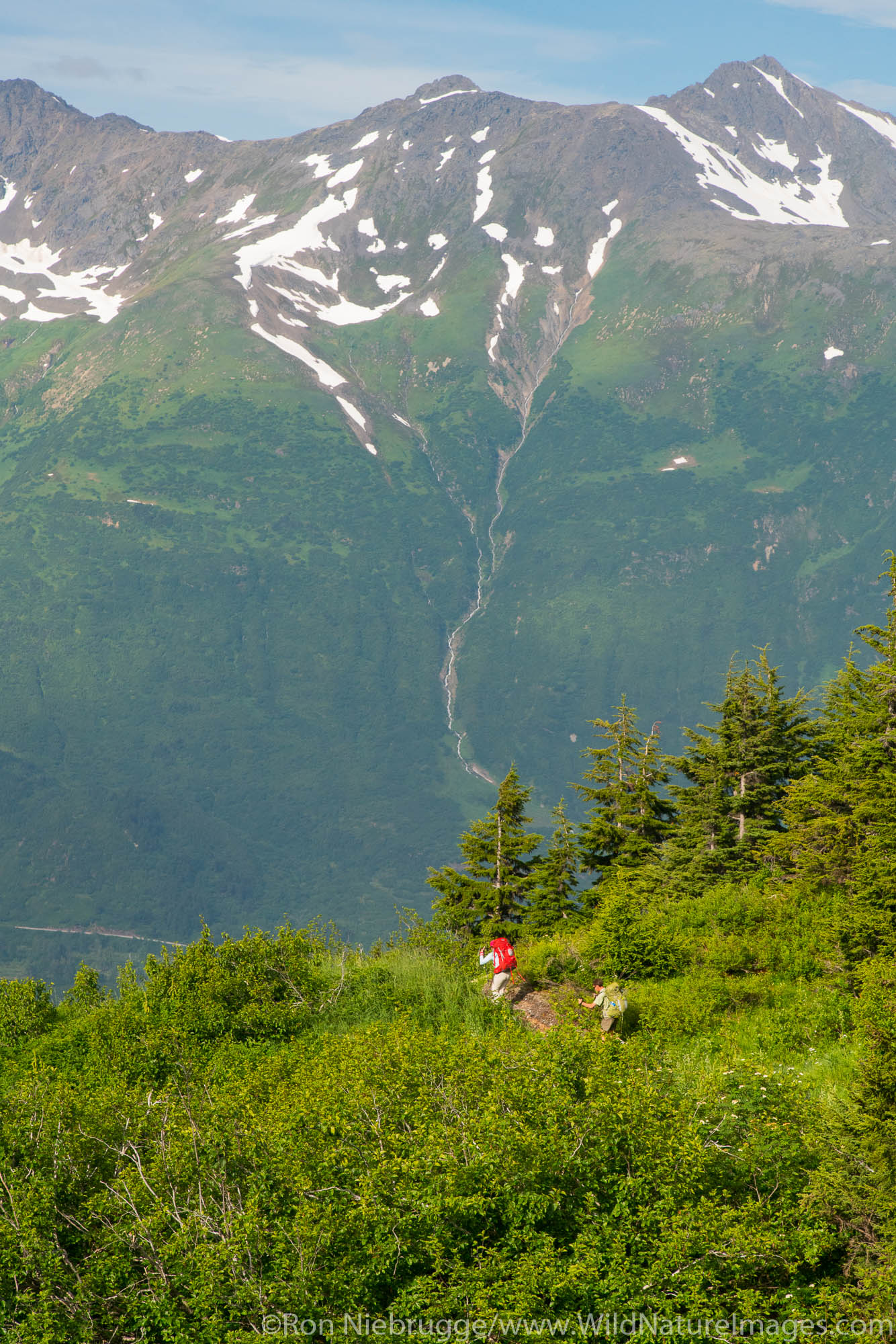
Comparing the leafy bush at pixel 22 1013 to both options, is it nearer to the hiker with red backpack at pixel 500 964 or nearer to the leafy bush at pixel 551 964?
the hiker with red backpack at pixel 500 964

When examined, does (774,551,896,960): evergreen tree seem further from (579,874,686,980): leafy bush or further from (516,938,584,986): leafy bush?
(516,938,584,986): leafy bush

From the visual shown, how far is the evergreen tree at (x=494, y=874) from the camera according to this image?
50.0 m

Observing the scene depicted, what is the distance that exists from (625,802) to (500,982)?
23988 millimetres

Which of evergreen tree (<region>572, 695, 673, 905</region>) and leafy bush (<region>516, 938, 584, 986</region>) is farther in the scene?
evergreen tree (<region>572, 695, 673, 905</region>)

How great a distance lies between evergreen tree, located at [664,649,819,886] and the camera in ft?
149

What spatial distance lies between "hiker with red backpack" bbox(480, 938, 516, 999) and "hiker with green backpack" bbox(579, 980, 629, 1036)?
3.86 m

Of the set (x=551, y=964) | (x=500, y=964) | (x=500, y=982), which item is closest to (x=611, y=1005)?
(x=500, y=982)

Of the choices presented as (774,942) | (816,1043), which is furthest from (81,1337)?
(774,942)

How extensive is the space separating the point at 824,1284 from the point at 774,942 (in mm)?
15365

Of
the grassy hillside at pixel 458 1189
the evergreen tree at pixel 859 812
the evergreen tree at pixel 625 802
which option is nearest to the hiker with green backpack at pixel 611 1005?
the grassy hillside at pixel 458 1189

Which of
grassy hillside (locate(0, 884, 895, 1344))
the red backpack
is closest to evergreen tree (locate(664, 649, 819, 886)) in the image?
the red backpack

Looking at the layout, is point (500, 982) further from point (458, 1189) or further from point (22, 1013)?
point (22, 1013)

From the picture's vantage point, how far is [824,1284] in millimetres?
17156

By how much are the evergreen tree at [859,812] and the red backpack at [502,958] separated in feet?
29.3
